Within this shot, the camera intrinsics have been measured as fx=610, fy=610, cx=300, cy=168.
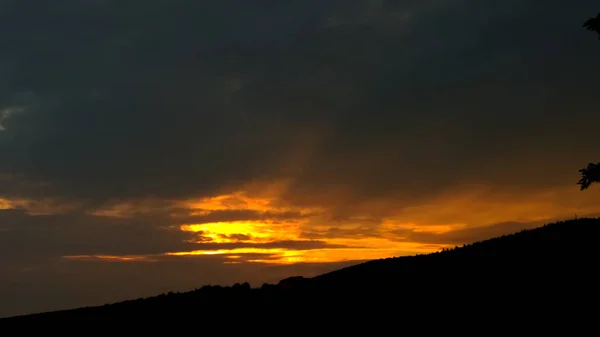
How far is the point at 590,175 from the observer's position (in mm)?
33781

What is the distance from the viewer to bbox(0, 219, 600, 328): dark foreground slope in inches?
928

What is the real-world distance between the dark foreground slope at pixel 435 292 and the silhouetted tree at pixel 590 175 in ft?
8.41

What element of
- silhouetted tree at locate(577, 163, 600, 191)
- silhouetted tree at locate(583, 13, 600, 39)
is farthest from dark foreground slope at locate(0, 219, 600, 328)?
silhouetted tree at locate(583, 13, 600, 39)

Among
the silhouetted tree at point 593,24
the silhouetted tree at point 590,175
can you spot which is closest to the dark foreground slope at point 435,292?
the silhouetted tree at point 590,175

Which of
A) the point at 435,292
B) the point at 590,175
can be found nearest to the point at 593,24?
the point at 590,175

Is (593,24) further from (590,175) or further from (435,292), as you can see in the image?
(435,292)

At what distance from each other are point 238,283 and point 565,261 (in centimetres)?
1829

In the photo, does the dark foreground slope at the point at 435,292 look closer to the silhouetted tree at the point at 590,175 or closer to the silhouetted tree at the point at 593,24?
the silhouetted tree at the point at 590,175

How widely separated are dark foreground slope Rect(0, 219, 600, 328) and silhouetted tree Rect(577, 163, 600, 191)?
2.56m

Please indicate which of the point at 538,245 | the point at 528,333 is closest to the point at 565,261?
the point at 538,245

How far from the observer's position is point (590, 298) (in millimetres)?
22953

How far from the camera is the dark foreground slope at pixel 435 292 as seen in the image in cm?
2358

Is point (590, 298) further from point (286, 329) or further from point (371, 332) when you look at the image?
point (286, 329)

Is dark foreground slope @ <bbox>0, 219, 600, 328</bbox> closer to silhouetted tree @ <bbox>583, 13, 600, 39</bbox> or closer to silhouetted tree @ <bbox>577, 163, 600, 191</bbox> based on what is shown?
silhouetted tree @ <bbox>577, 163, 600, 191</bbox>
